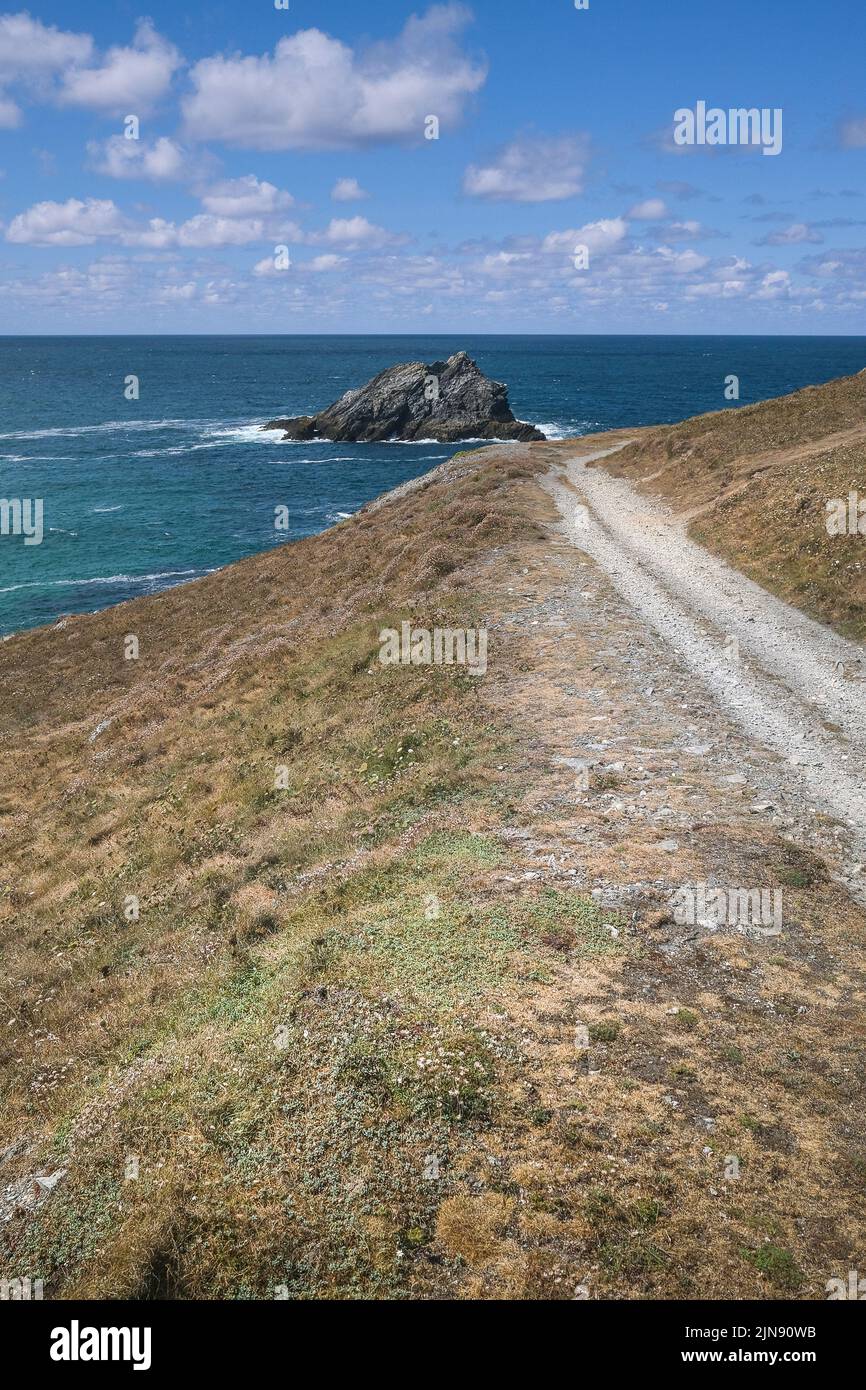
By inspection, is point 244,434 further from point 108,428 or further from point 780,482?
point 780,482

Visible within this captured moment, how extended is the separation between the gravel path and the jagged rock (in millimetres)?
86127

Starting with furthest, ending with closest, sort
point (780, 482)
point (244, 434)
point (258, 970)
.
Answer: point (244, 434) → point (780, 482) → point (258, 970)

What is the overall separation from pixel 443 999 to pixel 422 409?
4741 inches

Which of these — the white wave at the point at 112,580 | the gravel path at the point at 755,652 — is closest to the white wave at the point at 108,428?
the white wave at the point at 112,580

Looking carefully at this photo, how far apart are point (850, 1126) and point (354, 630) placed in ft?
80.7

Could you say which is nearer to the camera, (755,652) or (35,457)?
(755,652)

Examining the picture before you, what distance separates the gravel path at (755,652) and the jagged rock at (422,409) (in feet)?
283

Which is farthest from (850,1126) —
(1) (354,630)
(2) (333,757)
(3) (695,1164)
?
(1) (354,630)

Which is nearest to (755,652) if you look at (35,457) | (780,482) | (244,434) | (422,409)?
(780,482)

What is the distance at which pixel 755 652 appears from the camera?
2352cm

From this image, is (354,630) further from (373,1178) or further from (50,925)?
(373,1178)

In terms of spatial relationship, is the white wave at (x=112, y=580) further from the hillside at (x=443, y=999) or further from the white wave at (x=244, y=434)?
the white wave at (x=244, y=434)

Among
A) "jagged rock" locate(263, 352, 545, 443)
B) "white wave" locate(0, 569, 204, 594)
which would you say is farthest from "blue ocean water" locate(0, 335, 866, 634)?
"jagged rock" locate(263, 352, 545, 443)

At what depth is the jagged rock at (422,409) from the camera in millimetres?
118875
